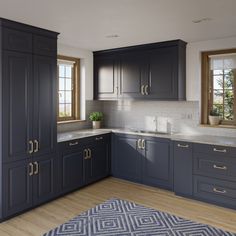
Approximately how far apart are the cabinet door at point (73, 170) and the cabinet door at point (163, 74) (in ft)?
5.19

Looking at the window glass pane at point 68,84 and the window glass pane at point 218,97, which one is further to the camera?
the window glass pane at point 68,84

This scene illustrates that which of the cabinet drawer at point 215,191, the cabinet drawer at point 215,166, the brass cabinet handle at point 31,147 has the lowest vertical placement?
the cabinet drawer at point 215,191

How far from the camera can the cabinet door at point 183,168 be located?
154 inches

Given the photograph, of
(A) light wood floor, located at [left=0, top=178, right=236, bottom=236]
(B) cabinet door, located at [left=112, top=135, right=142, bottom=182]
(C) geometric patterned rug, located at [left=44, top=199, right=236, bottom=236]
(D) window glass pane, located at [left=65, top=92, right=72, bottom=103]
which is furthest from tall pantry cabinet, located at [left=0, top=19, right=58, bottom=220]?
(B) cabinet door, located at [left=112, top=135, right=142, bottom=182]

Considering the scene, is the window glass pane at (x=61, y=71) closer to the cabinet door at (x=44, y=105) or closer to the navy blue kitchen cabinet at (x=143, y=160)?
the cabinet door at (x=44, y=105)

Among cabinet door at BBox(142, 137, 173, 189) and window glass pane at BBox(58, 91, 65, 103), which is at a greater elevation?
window glass pane at BBox(58, 91, 65, 103)

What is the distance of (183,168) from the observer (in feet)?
13.1

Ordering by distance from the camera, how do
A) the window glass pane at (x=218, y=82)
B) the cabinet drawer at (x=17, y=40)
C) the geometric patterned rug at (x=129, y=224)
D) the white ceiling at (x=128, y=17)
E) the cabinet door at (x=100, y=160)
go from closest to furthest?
the white ceiling at (x=128, y=17) < the geometric patterned rug at (x=129, y=224) < the cabinet drawer at (x=17, y=40) < the window glass pane at (x=218, y=82) < the cabinet door at (x=100, y=160)

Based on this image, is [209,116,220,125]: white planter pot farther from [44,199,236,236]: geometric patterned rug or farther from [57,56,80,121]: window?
[57,56,80,121]: window

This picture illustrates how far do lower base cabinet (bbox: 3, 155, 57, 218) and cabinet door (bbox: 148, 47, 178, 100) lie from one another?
6.49 feet

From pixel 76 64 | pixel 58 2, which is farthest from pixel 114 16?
pixel 76 64

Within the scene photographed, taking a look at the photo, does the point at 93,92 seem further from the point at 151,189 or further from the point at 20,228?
the point at 20,228

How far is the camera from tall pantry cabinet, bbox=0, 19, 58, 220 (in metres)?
3.14

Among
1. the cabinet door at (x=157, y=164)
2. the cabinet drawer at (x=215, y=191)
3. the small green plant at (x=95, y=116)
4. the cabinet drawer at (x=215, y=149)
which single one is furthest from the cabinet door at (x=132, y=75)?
the cabinet drawer at (x=215, y=191)
